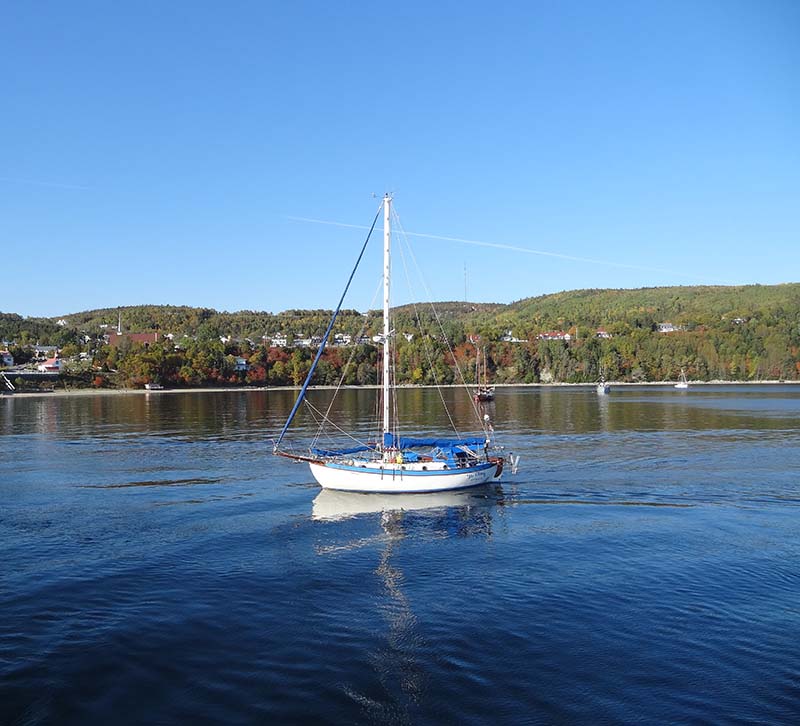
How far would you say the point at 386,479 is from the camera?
36.9 meters

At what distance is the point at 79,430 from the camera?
7425 cm

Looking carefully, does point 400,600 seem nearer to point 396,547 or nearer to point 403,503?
point 396,547

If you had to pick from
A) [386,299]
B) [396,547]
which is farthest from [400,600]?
[386,299]

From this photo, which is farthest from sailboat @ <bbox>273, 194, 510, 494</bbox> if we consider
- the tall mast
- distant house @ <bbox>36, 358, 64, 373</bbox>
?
distant house @ <bbox>36, 358, 64, 373</bbox>

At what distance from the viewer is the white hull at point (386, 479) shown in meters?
36.8

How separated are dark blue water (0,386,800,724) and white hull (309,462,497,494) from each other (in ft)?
3.04

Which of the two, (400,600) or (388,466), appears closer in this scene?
(400,600)

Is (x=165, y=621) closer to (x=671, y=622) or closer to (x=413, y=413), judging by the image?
(x=671, y=622)

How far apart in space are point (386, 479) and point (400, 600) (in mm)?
15773

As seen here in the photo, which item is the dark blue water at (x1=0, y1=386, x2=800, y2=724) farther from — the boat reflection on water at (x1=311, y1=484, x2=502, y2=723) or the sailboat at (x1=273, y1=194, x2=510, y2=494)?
the sailboat at (x1=273, y1=194, x2=510, y2=494)

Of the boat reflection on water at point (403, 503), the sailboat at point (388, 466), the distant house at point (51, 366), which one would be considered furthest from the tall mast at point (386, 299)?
the distant house at point (51, 366)

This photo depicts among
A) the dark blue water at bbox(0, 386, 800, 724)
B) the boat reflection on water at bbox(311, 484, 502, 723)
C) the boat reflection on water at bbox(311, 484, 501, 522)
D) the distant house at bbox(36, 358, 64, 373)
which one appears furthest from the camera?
the distant house at bbox(36, 358, 64, 373)

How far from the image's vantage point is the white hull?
3684 centimetres

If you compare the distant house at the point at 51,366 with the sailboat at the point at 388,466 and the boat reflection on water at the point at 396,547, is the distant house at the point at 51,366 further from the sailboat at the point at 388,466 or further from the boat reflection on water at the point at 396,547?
the boat reflection on water at the point at 396,547
